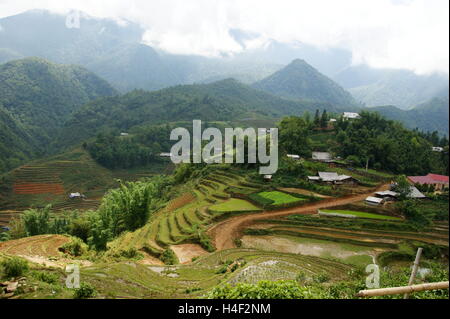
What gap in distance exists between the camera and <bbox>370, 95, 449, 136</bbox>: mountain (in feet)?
407

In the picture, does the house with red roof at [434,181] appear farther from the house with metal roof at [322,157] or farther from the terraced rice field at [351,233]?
the terraced rice field at [351,233]

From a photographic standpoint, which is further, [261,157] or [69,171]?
[69,171]

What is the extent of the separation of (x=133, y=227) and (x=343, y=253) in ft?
51.2

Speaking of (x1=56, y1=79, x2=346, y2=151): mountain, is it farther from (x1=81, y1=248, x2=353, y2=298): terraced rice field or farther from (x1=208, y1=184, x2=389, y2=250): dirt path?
(x1=81, y1=248, x2=353, y2=298): terraced rice field

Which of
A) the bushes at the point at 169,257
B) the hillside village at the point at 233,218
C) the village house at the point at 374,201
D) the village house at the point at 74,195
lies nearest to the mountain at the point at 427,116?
the hillside village at the point at 233,218

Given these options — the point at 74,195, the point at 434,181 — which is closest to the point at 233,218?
the point at 434,181

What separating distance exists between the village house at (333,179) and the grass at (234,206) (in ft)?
28.9

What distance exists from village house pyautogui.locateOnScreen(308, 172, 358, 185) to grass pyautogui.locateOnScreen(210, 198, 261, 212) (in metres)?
8.82

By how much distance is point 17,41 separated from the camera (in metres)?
170

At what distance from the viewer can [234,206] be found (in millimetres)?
25875
